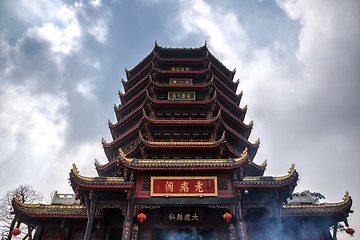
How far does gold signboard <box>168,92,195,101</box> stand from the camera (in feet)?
65.9

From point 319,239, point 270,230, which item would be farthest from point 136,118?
point 319,239

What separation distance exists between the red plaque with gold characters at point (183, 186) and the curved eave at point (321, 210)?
4.33 meters

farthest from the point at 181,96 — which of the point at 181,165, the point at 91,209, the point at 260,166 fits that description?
the point at 91,209

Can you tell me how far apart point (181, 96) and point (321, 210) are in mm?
12012

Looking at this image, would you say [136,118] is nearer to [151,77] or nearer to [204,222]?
[151,77]

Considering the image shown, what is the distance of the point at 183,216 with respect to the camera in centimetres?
1297

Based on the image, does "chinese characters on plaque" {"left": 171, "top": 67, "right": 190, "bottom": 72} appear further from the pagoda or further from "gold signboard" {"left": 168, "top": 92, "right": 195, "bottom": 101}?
the pagoda

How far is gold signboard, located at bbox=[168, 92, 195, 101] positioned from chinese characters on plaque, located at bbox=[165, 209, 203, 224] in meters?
9.40

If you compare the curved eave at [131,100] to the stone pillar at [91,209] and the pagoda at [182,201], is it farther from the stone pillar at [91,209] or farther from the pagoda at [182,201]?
the stone pillar at [91,209]

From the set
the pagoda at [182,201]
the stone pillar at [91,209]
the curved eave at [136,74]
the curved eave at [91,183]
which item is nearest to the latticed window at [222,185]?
the pagoda at [182,201]

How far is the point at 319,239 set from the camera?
1395 centimetres

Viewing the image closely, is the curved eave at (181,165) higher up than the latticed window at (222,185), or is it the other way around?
the curved eave at (181,165)

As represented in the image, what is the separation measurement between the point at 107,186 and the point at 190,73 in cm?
1289

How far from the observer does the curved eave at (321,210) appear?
13.3 metres
